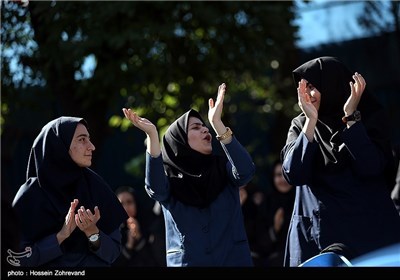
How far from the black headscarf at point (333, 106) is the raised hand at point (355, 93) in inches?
6.9

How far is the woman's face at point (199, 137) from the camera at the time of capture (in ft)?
18.8

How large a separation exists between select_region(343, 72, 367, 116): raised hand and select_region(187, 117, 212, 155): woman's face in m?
0.96

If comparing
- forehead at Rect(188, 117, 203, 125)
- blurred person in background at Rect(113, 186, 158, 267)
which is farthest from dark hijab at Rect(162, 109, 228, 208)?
blurred person in background at Rect(113, 186, 158, 267)

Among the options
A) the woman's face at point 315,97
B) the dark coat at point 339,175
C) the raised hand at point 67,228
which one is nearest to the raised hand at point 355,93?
the dark coat at point 339,175

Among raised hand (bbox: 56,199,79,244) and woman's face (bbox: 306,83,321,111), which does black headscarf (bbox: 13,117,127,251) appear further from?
woman's face (bbox: 306,83,321,111)

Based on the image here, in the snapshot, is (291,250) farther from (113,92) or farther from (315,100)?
(113,92)

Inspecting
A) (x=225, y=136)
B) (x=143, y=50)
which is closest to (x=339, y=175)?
(x=225, y=136)

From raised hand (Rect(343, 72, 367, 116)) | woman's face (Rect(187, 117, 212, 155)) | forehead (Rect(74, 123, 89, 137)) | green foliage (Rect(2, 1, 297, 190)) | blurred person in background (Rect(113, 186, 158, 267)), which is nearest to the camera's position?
raised hand (Rect(343, 72, 367, 116))

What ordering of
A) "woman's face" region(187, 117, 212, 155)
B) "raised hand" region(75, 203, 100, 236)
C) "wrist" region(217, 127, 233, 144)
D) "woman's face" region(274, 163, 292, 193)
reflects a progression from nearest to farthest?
"raised hand" region(75, 203, 100, 236), "wrist" region(217, 127, 233, 144), "woman's face" region(187, 117, 212, 155), "woman's face" region(274, 163, 292, 193)

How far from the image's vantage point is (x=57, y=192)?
543cm

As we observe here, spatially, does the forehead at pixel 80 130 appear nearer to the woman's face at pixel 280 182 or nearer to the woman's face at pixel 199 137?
the woman's face at pixel 199 137

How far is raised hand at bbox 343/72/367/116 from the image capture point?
5332mm

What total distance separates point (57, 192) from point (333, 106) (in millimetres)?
1866

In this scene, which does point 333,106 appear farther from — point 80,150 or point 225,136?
point 80,150
